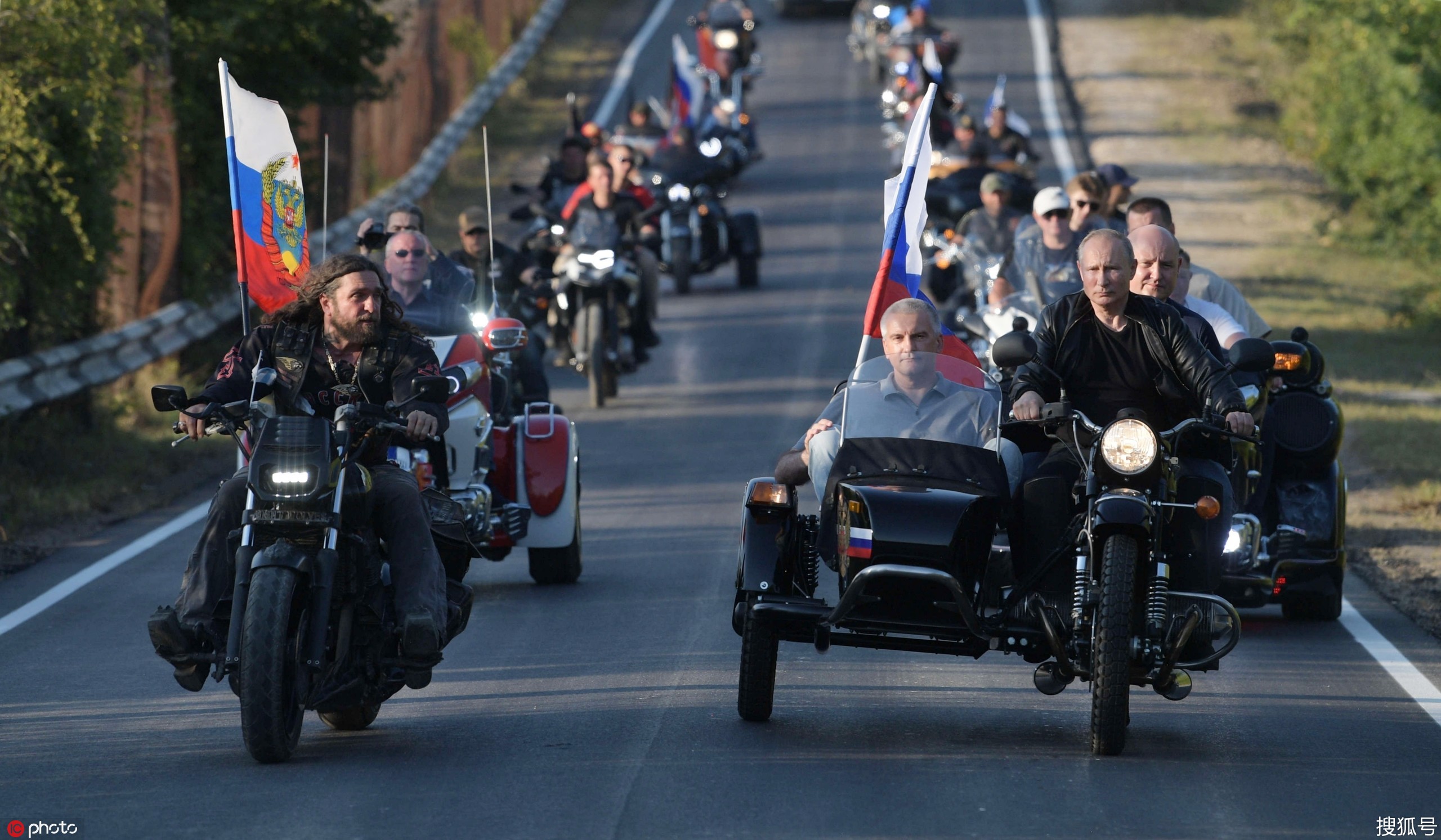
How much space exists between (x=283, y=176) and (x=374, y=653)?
2546 millimetres

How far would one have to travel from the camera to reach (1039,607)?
7707 millimetres

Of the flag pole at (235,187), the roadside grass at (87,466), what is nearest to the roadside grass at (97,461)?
the roadside grass at (87,466)

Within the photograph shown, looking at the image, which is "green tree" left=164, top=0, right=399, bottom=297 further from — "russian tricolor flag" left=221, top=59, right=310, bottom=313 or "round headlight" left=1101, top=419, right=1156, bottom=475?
"round headlight" left=1101, top=419, right=1156, bottom=475

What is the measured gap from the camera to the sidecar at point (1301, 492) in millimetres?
10461

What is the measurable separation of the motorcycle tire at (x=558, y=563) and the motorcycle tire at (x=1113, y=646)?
435 cm

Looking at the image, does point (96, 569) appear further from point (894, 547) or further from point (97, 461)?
point (894, 547)

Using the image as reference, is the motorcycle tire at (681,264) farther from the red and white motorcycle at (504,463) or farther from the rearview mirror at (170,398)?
the rearview mirror at (170,398)

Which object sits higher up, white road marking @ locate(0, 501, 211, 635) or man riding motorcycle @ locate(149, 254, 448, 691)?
man riding motorcycle @ locate(149, 254, 448, 691)

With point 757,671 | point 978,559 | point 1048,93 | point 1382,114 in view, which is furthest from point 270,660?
point 1048,93

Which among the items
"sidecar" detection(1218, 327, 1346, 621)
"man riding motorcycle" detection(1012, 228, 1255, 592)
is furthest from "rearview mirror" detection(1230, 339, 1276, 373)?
"sidecar" detection(1218, 327, 1346, 621)

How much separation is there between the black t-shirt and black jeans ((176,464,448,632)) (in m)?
2.46

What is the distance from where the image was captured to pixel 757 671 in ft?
26.3

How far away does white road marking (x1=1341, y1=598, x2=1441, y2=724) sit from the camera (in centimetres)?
875

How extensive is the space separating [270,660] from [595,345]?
11357mm
